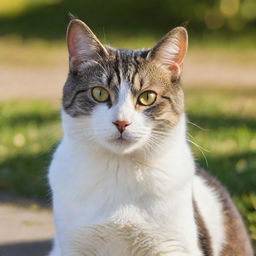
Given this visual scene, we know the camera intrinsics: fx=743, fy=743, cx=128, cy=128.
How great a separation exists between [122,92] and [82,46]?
1.22ft

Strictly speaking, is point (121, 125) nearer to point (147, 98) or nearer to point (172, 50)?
point (147, 98)

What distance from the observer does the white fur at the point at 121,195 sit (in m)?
3.74

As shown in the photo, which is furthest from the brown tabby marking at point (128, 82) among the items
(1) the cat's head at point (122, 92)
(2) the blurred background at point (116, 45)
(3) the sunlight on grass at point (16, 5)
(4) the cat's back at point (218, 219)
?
(3) the sunlight on grass at point (16, 5)

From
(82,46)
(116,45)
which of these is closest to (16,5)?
(116,45)

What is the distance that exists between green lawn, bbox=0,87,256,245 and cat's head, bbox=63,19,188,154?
1.37m

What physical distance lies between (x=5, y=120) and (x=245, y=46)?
7050 mm

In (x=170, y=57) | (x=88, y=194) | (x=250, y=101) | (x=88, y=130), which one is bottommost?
(x=250, y=101)

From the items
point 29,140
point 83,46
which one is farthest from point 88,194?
point 29,140

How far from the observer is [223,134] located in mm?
7414

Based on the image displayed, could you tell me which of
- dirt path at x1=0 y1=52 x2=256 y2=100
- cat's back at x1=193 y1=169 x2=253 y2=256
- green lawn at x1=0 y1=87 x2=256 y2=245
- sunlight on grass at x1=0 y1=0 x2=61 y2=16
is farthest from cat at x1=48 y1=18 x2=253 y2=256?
sunlight on grass at x1=0 y1=0 x2=61 y2=16

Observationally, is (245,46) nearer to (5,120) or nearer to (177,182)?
(5,120)

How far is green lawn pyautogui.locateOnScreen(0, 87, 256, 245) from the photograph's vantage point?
5980 mm

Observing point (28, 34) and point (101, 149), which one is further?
point (28, 34)

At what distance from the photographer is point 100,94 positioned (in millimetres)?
3744
